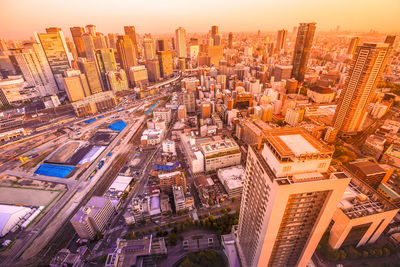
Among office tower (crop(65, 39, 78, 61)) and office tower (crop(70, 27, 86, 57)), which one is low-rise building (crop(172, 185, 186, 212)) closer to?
office tower (crop(65, 39, 78, 61))

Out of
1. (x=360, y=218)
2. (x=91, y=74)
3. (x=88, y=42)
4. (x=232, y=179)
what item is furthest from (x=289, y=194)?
(x=88, y=42)

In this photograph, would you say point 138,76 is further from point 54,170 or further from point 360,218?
point 360,218

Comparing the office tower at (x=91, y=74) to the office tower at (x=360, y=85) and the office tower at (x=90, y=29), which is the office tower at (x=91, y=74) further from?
the office tower at (x=360, y=85)

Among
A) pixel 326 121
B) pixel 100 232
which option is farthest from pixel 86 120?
pixel 326 121

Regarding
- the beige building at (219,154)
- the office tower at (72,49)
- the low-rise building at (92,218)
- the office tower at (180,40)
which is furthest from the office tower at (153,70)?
the low-rise building at (92,218)

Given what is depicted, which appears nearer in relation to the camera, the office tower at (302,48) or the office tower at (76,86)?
the office tower at (76,86)
